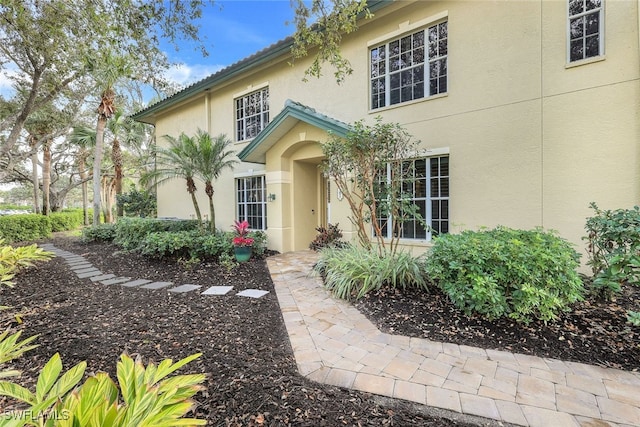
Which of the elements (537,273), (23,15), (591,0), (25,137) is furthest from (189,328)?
(25,137)

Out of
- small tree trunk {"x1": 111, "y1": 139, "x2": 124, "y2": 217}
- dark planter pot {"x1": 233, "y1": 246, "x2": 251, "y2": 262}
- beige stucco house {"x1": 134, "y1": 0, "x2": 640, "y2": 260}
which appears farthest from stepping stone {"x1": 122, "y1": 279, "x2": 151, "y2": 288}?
small tree trunk {"x1": 111, "y1": 139, "x2": 124, "y2": 217}

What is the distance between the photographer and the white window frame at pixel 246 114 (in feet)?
33.7

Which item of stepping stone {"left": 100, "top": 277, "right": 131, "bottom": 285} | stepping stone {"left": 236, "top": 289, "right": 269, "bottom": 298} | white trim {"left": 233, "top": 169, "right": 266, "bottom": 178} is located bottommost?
stepping stone {"left": 236, "top": 289, "right": 269, "bottom": 298}

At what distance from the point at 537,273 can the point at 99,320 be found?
5854 millimetres

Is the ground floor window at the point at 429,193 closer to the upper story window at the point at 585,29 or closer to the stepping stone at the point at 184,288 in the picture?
the upper story window at the point at 585,29

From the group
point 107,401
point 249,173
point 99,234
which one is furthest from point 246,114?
point 107,401

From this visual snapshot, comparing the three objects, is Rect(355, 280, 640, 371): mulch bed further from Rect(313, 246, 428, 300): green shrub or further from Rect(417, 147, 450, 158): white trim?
Rect(417, 147, 450, 158): white trim

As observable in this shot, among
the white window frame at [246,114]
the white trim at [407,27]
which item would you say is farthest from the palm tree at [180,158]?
the white trim at [407,27]

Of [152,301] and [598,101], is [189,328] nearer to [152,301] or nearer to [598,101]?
[152,301]

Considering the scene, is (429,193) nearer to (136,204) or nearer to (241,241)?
(241,241)

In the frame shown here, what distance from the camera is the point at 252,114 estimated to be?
35.0 ft

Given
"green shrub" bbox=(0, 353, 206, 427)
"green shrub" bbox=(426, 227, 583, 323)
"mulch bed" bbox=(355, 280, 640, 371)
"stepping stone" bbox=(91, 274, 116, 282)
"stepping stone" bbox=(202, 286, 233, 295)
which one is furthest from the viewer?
"stepping stone" bbox=(91, 274, 116, 282)

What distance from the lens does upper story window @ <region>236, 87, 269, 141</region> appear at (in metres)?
10.3

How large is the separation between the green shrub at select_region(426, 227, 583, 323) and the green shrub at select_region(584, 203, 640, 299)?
36cm
